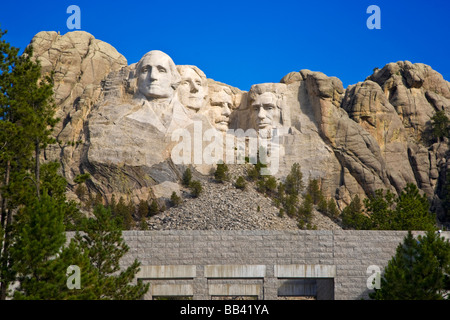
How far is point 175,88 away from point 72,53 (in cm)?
848

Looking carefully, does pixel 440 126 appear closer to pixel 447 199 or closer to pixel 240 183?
pixel 447 199

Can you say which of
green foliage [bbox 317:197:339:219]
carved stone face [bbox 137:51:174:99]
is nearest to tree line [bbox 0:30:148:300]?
carved stone face [bbox 137:51:174:99]

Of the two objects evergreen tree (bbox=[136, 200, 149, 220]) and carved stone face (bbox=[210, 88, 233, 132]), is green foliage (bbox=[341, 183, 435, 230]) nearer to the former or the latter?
carved stone face (bbox=[210, 88, 233, 132])

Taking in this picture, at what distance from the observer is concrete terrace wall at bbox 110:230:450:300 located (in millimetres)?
22469

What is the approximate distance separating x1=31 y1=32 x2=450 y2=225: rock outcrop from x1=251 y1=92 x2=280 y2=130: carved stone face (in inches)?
2.3

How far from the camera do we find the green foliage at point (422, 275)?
18.8m

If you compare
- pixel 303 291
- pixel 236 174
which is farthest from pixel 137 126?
pixel 303 291

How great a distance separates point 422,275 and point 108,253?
871cm

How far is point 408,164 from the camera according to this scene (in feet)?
138

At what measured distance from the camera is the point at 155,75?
38.0 meters

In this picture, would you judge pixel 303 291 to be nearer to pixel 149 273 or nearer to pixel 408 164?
pixel 149 273

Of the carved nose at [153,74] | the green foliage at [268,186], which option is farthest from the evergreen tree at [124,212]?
the green foliage at [268,186]
